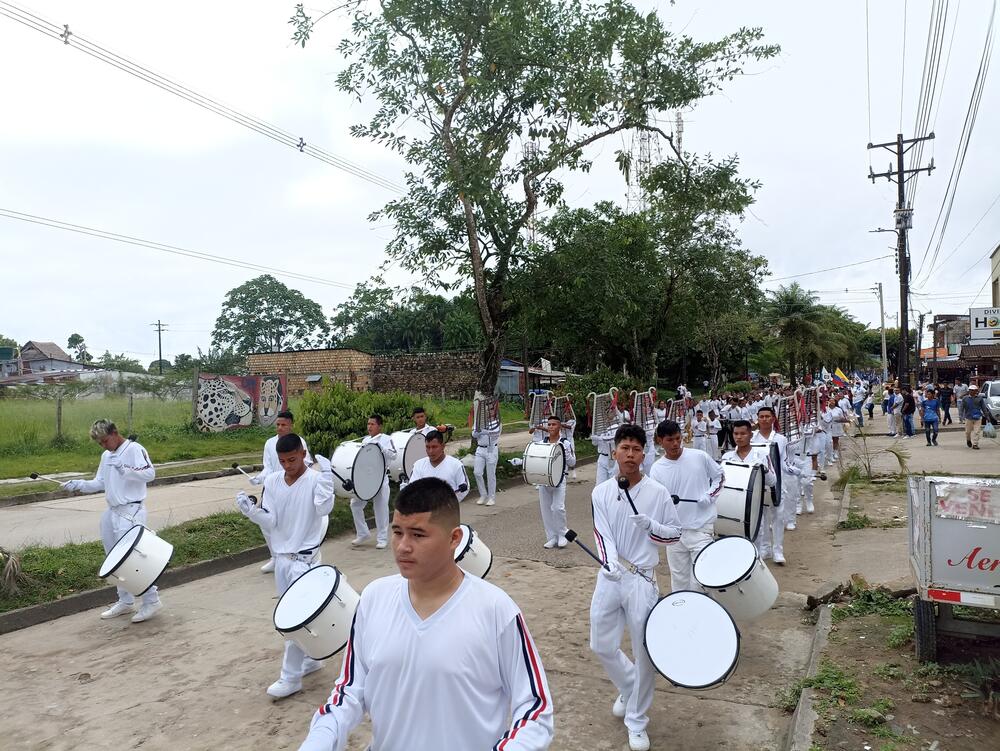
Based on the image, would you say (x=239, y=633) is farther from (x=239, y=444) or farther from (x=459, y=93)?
(x=239, y=444)

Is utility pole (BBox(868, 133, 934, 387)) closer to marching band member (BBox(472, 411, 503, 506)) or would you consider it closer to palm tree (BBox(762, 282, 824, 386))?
palm tree (BBox(762, 282, 824, 386))

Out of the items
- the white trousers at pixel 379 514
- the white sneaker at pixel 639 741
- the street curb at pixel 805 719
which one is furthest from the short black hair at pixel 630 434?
the white trousers at pixel 379 514

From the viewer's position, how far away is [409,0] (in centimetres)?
1258

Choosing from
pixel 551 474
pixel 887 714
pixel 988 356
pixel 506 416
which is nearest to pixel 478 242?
pixel 551 474

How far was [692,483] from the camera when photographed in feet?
20.1

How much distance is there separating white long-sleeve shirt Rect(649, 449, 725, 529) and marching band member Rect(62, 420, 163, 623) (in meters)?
4.93

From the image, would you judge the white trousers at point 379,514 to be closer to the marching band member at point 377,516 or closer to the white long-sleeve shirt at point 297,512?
the marching band member at point 377,516

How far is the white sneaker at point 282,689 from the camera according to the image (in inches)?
203

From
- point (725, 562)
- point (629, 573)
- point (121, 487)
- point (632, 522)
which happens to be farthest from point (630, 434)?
point (121, 487)

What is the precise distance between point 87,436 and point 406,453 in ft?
39.8

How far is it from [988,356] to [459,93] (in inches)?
1737

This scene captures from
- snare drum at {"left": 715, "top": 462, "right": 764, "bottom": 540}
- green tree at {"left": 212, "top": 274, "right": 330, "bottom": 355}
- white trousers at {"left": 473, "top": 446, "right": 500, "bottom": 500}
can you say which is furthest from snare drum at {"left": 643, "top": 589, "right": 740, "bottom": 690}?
green tree at {"left": 212, "top": 274, "right": 330, "bottom": 355}

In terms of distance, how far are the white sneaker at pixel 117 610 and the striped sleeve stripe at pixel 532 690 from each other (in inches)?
242

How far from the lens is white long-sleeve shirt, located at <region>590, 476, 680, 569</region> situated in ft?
15.1
